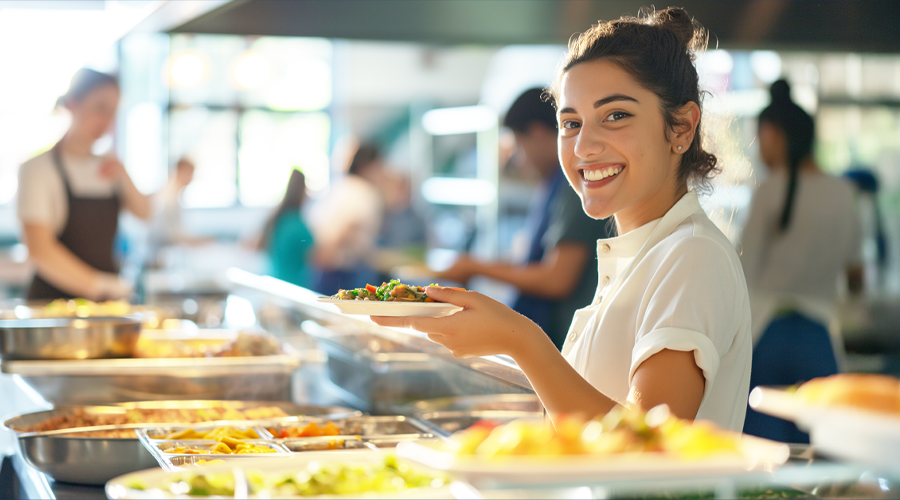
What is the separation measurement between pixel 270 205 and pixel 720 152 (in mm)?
8899

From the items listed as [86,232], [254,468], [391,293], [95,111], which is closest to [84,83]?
[95,111]

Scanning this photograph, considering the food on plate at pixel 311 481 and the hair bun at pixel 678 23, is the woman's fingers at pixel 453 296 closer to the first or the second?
the food on plate at pixel 311 481

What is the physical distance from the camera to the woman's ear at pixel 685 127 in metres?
1.45

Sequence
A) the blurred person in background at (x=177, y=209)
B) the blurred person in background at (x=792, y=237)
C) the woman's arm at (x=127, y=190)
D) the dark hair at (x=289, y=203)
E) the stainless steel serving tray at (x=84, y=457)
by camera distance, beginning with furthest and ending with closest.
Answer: the blurred person in background at (x=177, y=209) → the dark hair at (x=289, y=203) → the woman's arm at (x=127, y=190) → the blurred person in background at (x=792, y=237) → the stainless steel serving tray at (x=84, y=457)

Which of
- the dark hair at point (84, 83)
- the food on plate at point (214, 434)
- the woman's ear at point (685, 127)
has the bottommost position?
the food on plate at point (214, 434)

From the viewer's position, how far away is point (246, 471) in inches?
44.3

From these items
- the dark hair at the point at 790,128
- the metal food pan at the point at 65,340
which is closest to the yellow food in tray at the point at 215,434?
the metal food pan at the point at 65,340

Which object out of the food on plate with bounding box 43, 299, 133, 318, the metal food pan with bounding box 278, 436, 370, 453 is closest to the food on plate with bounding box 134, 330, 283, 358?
the food on plate with bounding box 43, 299, 133, 318

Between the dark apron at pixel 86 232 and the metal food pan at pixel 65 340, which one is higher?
the dark apron at pixel 86 232

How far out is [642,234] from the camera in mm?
1464

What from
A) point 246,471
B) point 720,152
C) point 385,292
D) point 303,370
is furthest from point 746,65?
point 246,471

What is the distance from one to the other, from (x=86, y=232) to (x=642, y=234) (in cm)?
323

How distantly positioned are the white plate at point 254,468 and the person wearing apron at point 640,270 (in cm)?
23

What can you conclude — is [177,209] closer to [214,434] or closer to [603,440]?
[214,434]
